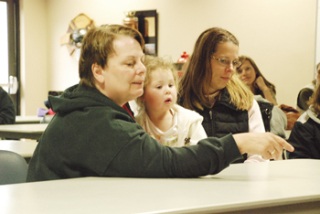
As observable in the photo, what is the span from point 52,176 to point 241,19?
467cm

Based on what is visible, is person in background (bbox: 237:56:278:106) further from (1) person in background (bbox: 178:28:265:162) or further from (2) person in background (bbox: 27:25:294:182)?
(2) person in background (bbox: 27:25:294:182)

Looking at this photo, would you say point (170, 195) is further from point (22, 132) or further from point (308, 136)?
point (22, 132)

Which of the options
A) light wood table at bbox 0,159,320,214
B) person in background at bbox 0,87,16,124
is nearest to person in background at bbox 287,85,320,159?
light wood table at bbox 0,159,320,214

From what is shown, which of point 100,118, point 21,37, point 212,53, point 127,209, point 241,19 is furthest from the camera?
point 21,37

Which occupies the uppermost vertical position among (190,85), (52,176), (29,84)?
(190,85)

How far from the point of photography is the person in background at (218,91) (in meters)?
2.37

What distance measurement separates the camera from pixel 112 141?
1457mm

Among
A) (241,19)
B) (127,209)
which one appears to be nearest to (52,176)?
(127,209)

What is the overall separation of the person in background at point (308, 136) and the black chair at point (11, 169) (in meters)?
1.48

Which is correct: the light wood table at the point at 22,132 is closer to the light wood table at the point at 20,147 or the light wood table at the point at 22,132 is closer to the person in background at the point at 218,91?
the light wood table at the point at 20,147

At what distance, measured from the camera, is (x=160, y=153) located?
1470 millimetres

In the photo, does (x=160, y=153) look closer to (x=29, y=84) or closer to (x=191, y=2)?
(x=191, y=2)

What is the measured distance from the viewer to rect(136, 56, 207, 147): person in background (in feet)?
6.75

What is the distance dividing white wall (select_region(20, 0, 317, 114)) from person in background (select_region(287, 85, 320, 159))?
283cm
